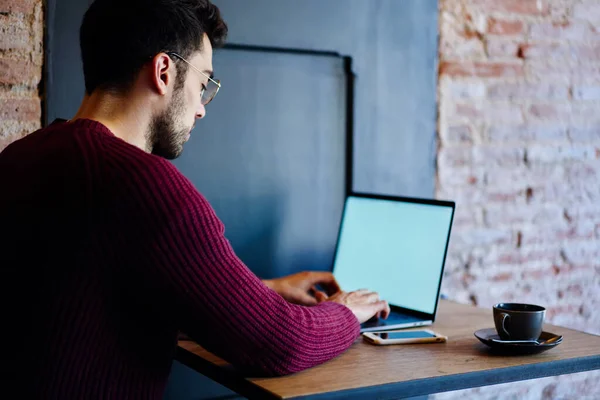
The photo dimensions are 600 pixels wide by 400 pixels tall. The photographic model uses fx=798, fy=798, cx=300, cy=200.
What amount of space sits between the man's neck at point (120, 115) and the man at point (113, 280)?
9 cm

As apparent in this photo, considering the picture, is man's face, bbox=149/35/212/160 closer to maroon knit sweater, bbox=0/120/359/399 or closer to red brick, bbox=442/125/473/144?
maroon knit sweater, bbox=0/120/359/399

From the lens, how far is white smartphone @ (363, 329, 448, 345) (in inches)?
68.4

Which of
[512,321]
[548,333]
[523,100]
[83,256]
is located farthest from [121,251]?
[523,100]

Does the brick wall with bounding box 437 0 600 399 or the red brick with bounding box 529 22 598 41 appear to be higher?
the red brick with bounding box 529 22 598 41

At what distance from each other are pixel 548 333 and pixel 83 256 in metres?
1.01

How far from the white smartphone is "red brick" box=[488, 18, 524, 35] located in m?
1.28

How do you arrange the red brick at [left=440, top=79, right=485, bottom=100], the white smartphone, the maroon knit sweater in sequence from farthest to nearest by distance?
the red brick at [left=440, top=79, right=485, bottom=100] → the white smartphone → the maroon knit sweater

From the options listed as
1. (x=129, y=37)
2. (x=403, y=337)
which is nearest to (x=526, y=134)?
(x=403, y=337)

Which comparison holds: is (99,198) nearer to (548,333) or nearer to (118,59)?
(118,59)

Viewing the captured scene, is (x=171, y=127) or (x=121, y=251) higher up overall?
(x=171, y=127)

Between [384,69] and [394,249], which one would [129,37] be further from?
[384,69]

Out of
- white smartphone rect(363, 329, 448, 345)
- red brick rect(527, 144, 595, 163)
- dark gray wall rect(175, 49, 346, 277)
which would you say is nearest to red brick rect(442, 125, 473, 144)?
red brick rect(527, 144, 595, 163)

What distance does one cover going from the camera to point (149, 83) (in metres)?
1.63

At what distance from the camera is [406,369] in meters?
1.53
